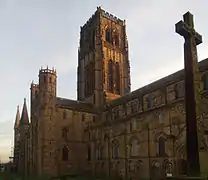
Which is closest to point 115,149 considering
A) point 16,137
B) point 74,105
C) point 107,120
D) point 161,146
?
point 107,120

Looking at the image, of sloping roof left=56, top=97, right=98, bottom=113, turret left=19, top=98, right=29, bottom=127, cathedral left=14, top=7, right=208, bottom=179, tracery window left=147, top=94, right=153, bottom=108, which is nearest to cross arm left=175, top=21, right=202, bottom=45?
cathedral left=14, top=7, right=208, bottom=179

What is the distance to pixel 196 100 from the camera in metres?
11.6

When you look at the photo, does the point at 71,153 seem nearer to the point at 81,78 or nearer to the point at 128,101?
the point at 128,101

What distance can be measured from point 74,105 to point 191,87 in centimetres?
4752

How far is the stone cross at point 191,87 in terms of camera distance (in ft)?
35.9

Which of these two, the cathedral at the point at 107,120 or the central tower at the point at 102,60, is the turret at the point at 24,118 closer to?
the cathedral at the point at 107,120

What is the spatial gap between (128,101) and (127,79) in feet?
55.8

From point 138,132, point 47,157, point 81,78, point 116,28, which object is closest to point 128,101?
point 138,132

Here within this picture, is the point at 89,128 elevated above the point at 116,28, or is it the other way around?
the point at 116,28

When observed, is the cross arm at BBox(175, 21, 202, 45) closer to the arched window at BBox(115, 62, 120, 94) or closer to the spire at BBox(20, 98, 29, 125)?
the arched window at BBox(115, 62, 120, 94)

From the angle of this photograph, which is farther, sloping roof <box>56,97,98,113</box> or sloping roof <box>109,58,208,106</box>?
sloping roof <box>56,97,98,113</box>

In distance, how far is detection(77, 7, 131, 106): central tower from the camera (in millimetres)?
62719

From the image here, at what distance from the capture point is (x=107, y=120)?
54.9 m

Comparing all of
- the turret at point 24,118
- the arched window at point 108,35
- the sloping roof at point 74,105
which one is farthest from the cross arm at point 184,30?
the turret at point 24,118
